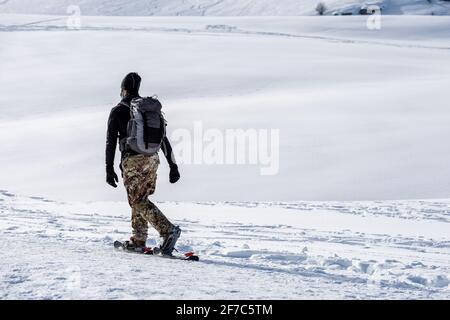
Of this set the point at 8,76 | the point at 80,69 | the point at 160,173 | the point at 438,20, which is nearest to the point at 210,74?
the point at 80,69

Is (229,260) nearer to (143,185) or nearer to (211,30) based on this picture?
(143,185)

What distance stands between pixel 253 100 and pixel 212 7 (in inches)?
2462

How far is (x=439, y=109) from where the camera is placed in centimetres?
1550

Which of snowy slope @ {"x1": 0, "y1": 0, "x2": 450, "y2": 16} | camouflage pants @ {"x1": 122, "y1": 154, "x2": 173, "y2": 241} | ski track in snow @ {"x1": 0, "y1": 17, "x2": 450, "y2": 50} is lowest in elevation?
camouflage pants @ {"x1": 122, "y1": 154, "x2": 173, "y2": 241}

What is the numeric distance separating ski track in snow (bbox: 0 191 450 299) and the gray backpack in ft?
2.93

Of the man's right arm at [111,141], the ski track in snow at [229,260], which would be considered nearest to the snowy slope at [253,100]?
the ski track in snow at [229,260]

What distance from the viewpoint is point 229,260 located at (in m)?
5.84

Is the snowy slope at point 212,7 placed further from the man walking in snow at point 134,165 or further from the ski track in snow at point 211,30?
the man walking in snow at point 134,165

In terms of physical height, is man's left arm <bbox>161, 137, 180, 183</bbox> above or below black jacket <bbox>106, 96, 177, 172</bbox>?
below

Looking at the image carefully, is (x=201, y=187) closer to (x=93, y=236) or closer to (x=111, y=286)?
(x=93, y=236)

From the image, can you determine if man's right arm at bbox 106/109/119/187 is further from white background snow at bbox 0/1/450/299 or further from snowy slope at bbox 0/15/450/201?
snowy slope at bbox 0/15/450/201

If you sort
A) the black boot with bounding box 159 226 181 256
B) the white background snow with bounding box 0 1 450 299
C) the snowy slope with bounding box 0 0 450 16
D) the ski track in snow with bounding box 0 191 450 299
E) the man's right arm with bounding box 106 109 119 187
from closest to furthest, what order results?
the ski track in snow with bounding box 0 191 450 299 → the white background snow with bounding box 0 1 450 299 → the man's right arm with bounding box 106 109 119 187 → the black boot with bounding box 159 226 181 256 → the snowy slope with bounding box 0 0 450 16

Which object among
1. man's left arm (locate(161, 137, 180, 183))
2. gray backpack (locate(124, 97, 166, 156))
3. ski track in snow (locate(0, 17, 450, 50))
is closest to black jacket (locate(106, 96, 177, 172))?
gray backpack (locate(124, 97, 166, 156))

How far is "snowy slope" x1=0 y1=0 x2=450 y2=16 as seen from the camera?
65.6m
